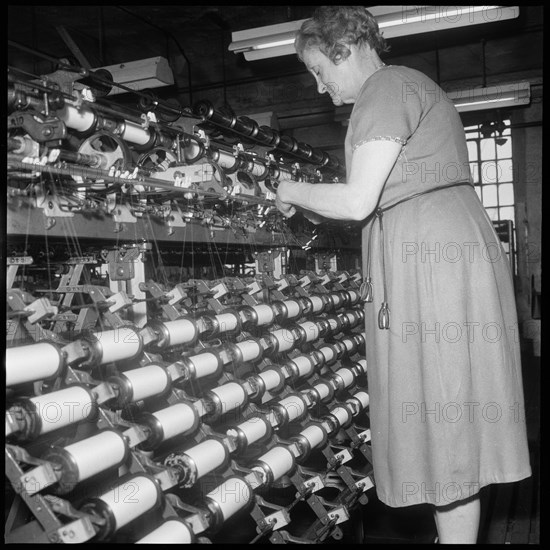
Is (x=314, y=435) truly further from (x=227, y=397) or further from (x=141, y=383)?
(x=141, y=383)

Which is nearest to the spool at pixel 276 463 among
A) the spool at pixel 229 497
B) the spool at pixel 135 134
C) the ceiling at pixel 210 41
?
the spool at pixel 229 497

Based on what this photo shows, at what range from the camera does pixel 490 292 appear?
163 cm

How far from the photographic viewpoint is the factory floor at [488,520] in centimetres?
294

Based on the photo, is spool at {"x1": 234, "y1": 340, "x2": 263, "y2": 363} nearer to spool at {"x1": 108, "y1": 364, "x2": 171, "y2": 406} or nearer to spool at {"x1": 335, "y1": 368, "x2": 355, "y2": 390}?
spool at {"x1": 108, "y1": 364, "x2": 171, "y2": 406}

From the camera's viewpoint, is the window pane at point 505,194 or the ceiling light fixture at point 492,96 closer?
the ceiling light fixture at point 492,96

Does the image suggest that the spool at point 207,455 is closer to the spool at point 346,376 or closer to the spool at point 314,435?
the spool at point 314,435

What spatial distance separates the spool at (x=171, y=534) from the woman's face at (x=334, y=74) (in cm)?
141

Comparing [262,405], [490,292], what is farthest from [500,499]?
[490,292]

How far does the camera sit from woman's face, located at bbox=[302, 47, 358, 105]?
5.86ft

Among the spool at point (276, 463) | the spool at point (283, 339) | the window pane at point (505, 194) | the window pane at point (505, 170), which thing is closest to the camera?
the spool at point (276, 463)

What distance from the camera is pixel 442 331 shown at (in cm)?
162

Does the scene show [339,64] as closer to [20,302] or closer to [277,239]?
[20,302]

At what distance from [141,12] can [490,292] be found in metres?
5.07

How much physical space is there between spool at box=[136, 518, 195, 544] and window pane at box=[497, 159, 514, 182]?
7.27 m
